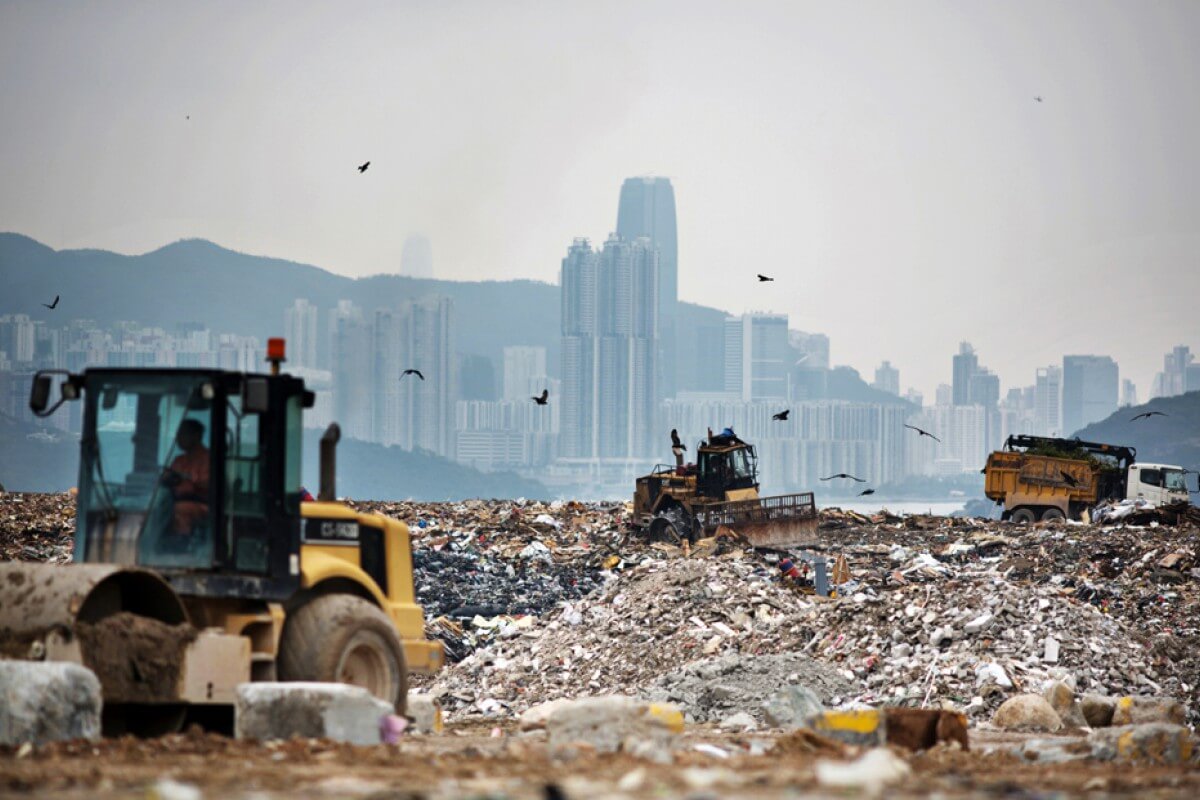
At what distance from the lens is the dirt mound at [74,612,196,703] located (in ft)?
25.4

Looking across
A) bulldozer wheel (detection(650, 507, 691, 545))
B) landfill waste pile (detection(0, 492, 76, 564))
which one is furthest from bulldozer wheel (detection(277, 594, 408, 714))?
bulldozer wheel (detection(650, 507, 691, 545))

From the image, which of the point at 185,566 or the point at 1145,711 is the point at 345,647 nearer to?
the point at 185,566

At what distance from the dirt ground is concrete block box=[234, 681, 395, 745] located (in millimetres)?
156

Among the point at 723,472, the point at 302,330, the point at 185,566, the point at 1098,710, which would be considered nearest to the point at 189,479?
the point at 185,566

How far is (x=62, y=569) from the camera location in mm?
7844

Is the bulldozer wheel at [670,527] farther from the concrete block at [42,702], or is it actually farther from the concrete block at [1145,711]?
the concrete block at [42,702]

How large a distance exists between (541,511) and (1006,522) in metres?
10.4

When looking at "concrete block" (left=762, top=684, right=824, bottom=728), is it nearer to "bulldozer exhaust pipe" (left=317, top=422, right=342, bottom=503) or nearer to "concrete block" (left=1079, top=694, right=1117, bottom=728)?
"concrete block" (left=1079, top=694, right=1117, bottom=728)

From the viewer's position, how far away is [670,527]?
2872 centimetres

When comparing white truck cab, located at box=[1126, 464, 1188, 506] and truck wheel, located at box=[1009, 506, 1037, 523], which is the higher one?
white truck cab, located at box=[1126, 464, 1188, 506]

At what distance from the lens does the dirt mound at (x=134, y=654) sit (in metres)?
7.75

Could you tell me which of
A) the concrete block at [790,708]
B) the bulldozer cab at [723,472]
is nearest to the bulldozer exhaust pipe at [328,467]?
the concrete block at [790,708]

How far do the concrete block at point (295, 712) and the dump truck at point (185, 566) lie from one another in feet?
0.98

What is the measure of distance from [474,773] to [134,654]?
6.53ft
